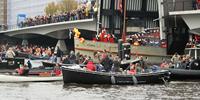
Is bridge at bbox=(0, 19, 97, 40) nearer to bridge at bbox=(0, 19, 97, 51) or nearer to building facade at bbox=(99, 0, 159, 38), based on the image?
bridge at bbox=(0, 19, 97, 51)

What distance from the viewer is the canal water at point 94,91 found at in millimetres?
27172

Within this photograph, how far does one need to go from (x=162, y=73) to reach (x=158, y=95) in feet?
20.7

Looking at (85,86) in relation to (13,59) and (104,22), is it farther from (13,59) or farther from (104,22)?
(104,22)

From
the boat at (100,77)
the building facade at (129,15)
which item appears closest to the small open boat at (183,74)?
the boat at (100,77)

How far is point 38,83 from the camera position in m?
34.8

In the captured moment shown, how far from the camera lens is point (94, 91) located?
30016 millimetres

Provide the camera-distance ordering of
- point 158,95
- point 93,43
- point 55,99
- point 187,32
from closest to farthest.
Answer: point 55,99, point 158,95, point 93,43, point 187,32

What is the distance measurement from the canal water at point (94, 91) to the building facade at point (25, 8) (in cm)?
9693

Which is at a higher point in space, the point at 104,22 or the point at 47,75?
the point at 104,22

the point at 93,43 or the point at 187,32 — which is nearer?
the point at 93,43

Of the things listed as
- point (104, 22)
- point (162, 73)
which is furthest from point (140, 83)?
point (104, 22)

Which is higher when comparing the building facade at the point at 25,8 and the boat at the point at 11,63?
the building facade at the point at 25,8

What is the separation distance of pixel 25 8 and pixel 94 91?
11486cm

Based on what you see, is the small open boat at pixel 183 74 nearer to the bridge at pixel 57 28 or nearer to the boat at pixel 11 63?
the boat at pixel 11 63
